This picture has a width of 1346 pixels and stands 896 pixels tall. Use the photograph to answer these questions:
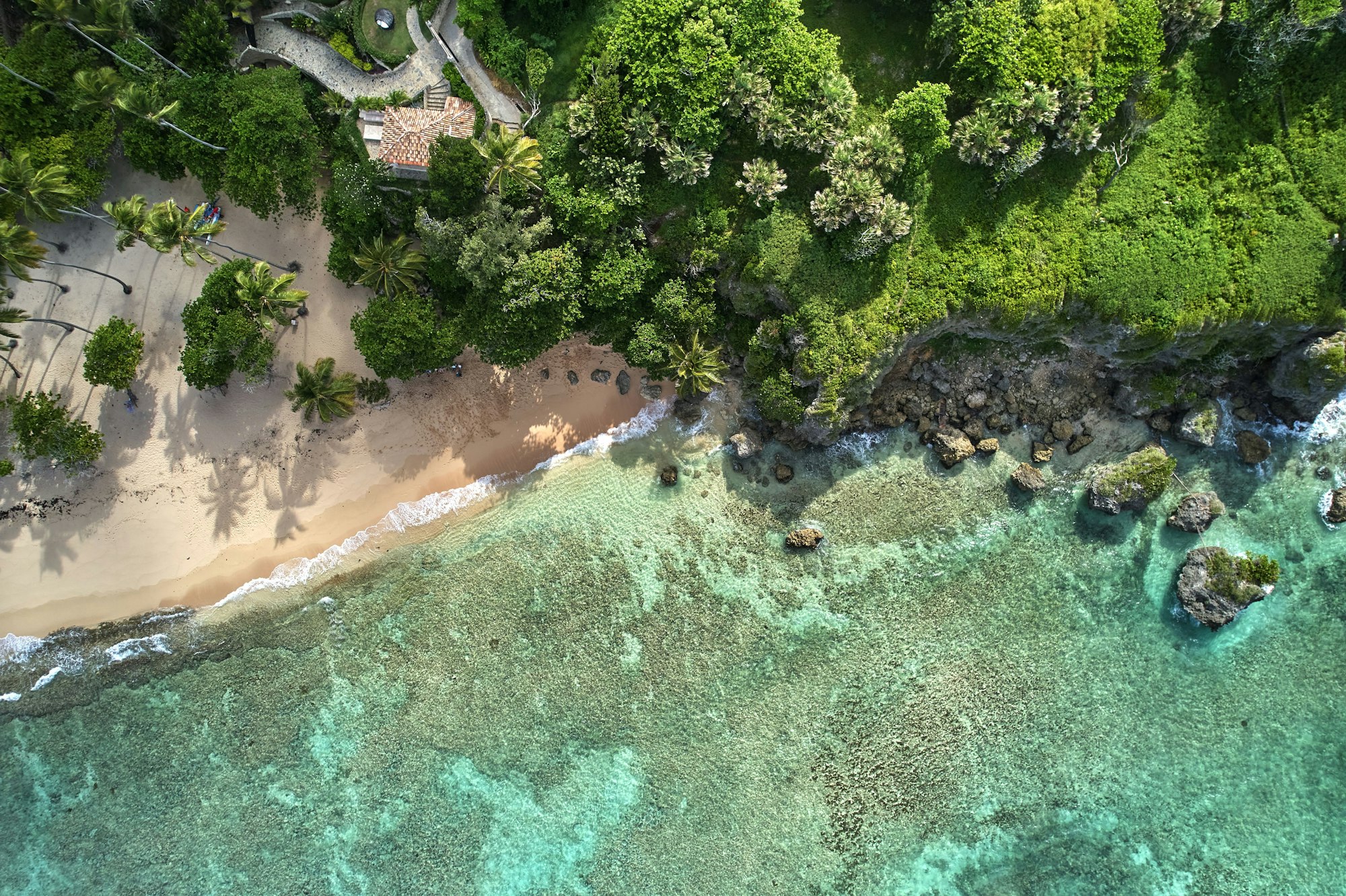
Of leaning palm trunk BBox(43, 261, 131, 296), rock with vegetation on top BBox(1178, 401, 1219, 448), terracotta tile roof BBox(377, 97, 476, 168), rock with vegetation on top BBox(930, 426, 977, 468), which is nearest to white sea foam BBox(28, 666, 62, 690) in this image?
leaning palm trunk BBox(43, 261, 131, 296)

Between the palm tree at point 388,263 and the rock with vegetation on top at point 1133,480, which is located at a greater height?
the rock with vegetation on top at point 1133,480

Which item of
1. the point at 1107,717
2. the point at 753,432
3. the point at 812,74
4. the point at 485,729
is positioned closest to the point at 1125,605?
the point at 1107,717

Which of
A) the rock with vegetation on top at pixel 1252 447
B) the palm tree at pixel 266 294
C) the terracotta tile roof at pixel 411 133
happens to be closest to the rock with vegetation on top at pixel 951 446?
the rock with vegetation on top at pixel 1252 447

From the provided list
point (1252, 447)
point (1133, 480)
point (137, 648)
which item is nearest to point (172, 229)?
point (137, 648)

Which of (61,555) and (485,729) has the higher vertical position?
(485,729)

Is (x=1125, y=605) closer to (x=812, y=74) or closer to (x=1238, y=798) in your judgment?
(x=1238, y=798)

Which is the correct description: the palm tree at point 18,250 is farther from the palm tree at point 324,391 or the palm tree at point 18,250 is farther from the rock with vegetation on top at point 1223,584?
the rock with vegetation on top at point 1223,584

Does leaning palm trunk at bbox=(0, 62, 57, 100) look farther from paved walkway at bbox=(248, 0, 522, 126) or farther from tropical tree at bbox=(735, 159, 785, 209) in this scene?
tropical tree at bbox=(735, 159, 785, 209)
